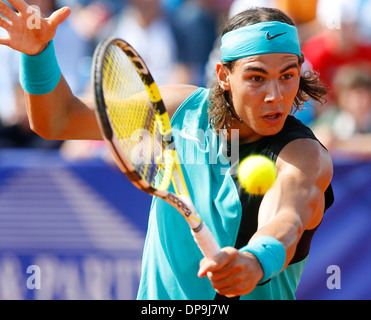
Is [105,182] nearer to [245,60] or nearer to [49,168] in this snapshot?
[49,168]

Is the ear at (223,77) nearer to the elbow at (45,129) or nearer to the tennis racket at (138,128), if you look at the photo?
the tennis racket at (138,128)

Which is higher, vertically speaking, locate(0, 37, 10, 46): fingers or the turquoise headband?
locate(0, 37, 10, 46): fingers

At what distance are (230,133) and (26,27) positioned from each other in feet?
3.54

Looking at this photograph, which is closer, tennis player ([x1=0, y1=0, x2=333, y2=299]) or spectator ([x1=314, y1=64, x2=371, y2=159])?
tennis player ([x1=0, y1=0, x2=333, y2=299])

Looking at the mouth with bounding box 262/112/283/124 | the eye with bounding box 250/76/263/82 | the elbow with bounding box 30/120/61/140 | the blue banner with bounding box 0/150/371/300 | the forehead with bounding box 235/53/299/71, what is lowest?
the blue banner with bounding box 0/150/371/300

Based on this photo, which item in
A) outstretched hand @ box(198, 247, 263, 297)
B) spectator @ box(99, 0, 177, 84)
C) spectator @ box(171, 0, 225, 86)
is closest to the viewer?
outstretched hand @ box(198, 247, 263, 297)

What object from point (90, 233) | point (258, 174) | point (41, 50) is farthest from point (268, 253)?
point (90, 233)

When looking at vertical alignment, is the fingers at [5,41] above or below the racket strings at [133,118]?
above

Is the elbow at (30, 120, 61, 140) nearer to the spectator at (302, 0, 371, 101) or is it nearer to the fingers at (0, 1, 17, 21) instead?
the fingers at (0, 1, 17, 21)

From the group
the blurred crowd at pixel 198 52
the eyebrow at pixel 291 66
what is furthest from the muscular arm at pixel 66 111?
the blurred crowd at pixel 198 52

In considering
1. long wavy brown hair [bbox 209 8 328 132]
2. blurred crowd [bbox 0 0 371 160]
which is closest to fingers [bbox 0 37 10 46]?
long wavy brown hair [bbox 209 8 328 132]

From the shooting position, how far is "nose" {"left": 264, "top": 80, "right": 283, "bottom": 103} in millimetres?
3039

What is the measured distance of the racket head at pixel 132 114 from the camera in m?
2.63

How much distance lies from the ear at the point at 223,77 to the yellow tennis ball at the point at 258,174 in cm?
47
